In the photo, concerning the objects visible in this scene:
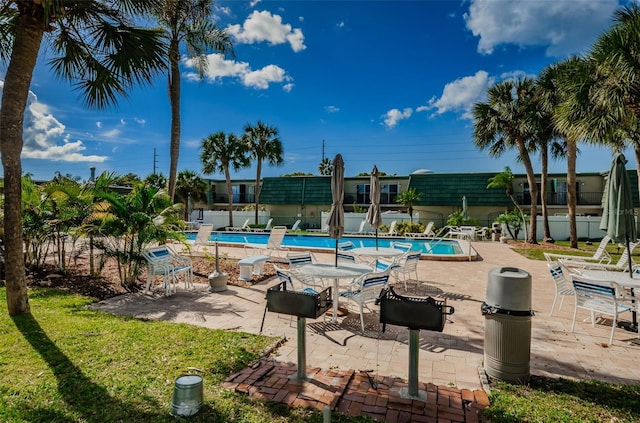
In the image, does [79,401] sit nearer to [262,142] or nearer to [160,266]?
[160,266]

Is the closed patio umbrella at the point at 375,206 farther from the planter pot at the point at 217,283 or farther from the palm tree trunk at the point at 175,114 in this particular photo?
the palm tree trunk at the point at 175,114

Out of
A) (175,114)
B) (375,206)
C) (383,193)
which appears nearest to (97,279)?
(175,114)

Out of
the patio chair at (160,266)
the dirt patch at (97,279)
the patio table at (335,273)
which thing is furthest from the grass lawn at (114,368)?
the dirt patch at (97,279)

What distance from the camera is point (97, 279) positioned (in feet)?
27.2

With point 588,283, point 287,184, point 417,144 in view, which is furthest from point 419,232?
point 417,144

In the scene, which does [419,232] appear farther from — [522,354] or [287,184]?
[522,354]

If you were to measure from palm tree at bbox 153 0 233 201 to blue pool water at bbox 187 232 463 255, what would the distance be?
5.83m

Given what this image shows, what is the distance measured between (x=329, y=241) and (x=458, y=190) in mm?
11622

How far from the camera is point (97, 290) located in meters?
7.38

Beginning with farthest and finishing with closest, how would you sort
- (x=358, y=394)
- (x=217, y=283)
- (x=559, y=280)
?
(x=217, y=283)
(x=559, y=280)
(x=358, y=394)

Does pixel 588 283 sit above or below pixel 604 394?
above

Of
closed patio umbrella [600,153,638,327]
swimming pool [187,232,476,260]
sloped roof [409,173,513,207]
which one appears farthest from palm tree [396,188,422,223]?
closed patio umbrella [600,153,638,327]

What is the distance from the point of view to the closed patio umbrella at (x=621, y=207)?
5055 millimetres

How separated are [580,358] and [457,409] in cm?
231
